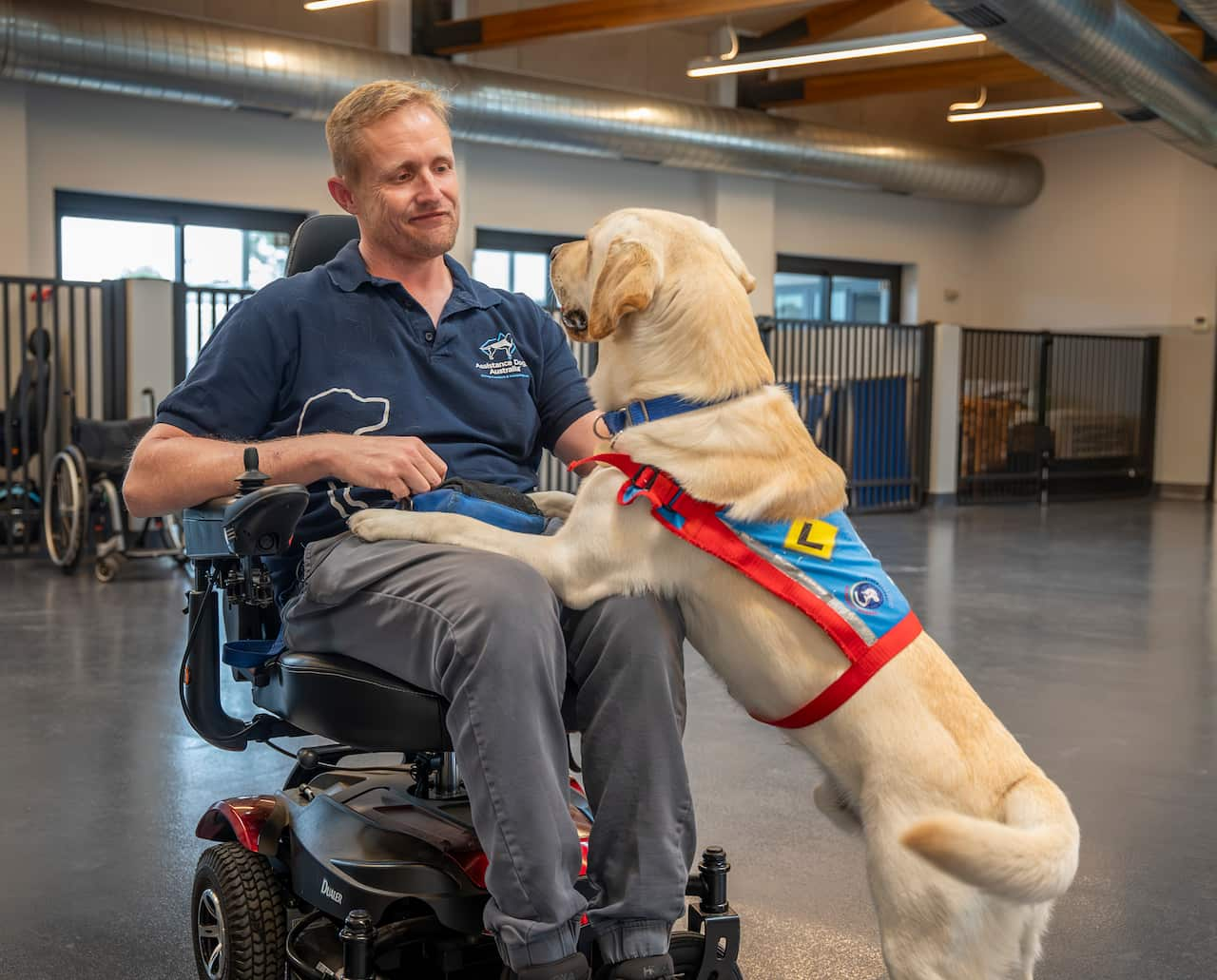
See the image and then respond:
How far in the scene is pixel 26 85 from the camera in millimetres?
8562

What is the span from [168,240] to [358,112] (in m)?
8.41

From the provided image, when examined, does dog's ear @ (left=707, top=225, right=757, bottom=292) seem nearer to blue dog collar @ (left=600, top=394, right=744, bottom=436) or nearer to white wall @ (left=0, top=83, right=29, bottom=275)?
blue dog collar @ (left=600, top=394, right=744, bottom=436)

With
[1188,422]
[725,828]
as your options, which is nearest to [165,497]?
[725,828]

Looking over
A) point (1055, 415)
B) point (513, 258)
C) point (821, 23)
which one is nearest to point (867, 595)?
point (821, 23)

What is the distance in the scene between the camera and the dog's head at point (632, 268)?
1.80 meters

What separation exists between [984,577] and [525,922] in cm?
574

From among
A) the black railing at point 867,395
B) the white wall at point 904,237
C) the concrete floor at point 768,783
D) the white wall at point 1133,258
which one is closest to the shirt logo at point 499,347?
the concrete floor at point 768,783

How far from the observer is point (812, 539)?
166cm

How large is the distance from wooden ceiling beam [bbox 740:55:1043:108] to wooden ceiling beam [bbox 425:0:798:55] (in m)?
2.55

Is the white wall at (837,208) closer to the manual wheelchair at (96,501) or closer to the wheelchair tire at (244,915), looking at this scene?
the manual wheelchair at (96,501)

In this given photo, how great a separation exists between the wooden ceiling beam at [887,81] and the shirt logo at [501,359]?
978 centimetres

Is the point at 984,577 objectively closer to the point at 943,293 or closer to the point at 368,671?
the point at 368,671

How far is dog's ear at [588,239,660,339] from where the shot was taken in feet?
5.86

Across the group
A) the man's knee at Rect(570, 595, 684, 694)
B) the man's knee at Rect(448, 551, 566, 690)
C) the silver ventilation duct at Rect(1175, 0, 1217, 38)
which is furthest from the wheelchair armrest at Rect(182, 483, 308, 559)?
the silver ventilation duct at Rect(1175, 0, 1217, 38)
